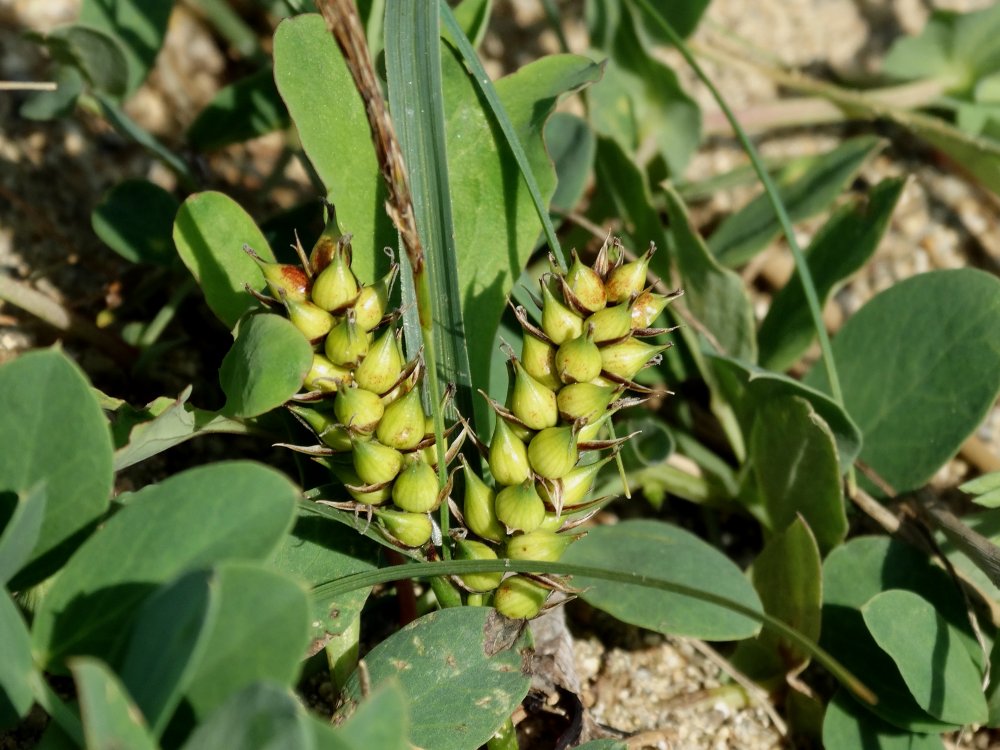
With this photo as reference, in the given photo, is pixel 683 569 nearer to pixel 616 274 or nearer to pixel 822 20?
pixel 616 274

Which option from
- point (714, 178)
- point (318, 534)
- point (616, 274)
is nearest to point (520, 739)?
point (318, 534)

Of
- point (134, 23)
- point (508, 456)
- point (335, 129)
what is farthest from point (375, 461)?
point (134, 23)

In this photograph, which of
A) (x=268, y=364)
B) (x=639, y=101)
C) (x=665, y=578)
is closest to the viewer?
(x=268, y=364)

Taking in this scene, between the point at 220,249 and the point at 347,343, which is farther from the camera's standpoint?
the point at 220,249

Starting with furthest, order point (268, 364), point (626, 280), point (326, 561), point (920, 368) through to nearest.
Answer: point (920, 368) → point (326, 561) → point (626, 280) → point (268, 364)

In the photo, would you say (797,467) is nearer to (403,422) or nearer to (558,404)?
(558,404)

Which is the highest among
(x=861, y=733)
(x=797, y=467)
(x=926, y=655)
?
(x=797, y=467)

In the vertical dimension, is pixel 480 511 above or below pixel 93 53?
below
